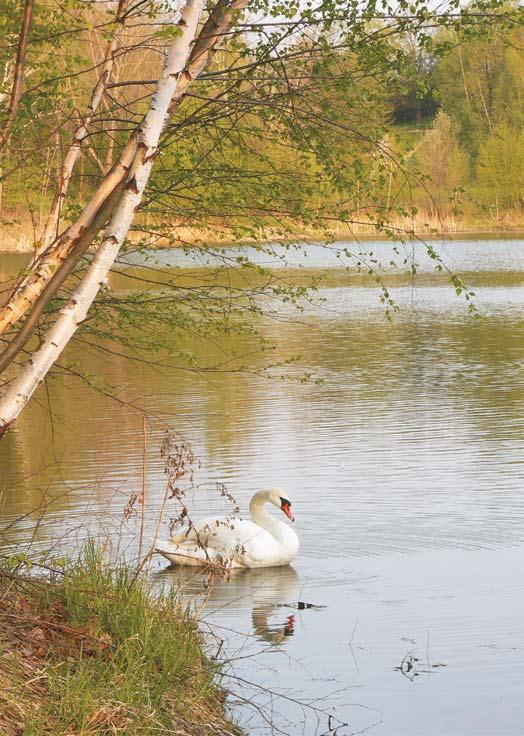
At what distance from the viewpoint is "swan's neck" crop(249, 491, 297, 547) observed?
1002 cm

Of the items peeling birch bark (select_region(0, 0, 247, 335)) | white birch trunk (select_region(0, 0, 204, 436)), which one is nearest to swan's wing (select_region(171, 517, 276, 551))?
peeling birch bark (select_region(0, 0, 247, 335))

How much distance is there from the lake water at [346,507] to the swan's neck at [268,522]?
226 millimetres

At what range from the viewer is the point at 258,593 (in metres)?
9.41

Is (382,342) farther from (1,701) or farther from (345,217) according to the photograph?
(1,701)

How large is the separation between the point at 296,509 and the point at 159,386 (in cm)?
882

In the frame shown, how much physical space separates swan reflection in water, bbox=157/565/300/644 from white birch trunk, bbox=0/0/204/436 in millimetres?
2835

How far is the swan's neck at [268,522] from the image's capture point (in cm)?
1002

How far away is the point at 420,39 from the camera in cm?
715

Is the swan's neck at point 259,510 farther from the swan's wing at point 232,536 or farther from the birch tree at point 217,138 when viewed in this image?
the birch tree at point 217,138

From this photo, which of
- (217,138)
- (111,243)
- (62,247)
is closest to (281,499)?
(217,138)

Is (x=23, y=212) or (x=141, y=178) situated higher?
(x=23, y=212)

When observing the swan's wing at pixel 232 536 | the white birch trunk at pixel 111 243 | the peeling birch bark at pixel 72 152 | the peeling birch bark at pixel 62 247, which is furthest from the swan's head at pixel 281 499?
the white birch trunk at pixel 111 243

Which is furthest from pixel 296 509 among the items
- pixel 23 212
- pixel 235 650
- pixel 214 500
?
pixel 23 212

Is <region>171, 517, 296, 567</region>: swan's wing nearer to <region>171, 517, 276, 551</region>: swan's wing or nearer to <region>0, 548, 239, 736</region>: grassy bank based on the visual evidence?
<region>171, 517, 276, 551</region>: swan's wing
